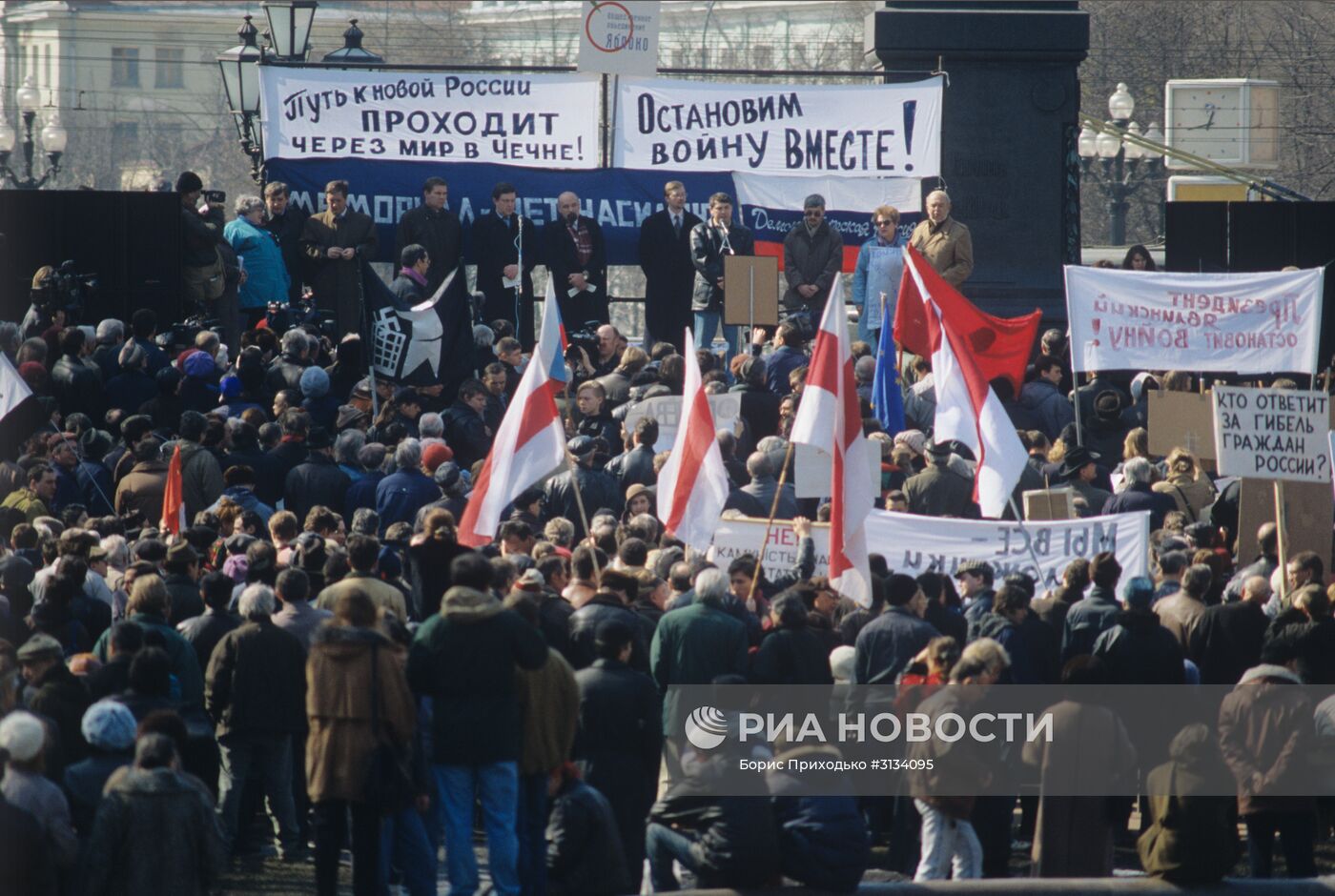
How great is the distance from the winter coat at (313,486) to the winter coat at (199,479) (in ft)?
1.53

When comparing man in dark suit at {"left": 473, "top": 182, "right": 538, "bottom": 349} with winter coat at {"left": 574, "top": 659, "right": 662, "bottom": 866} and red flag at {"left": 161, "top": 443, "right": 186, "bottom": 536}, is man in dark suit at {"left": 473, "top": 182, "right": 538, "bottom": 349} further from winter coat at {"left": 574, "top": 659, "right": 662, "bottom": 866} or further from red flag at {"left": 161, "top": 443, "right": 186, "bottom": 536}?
winter coat at {"left": 574, "top": 659, "right": 662, "bottom": 866}

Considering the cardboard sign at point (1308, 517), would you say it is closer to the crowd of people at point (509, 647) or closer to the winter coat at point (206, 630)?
the crowd of people at point (509, 647)

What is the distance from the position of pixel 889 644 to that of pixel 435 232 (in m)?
9.12

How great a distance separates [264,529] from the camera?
13078 millimetres

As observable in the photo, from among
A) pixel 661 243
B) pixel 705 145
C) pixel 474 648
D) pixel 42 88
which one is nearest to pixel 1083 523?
pixel 474 648

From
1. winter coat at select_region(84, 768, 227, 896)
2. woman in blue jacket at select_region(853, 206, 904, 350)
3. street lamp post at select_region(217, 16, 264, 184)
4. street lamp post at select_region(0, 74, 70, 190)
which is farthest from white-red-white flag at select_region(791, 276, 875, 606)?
street lamp post at select_region(0, 74, 70, 190)

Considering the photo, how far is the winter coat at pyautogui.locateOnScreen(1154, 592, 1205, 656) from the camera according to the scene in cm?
1175

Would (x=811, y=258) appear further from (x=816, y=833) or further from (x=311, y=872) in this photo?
(x=816, y=833)

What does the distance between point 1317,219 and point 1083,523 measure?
32.1ft

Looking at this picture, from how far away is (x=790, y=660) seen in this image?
10.7 metres

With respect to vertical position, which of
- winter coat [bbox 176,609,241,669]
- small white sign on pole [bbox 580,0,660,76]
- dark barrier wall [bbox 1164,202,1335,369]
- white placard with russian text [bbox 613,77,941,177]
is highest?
small white sign on pole [bbox 580,0,660,76]

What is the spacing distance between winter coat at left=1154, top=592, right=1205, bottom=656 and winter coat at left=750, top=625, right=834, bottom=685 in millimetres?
2084

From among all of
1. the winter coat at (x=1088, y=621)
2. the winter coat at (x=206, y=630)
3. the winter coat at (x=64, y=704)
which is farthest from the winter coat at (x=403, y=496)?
the winter coat at (x=1088, y=621)

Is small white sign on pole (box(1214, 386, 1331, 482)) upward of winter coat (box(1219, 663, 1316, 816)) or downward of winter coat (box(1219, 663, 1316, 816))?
upward
